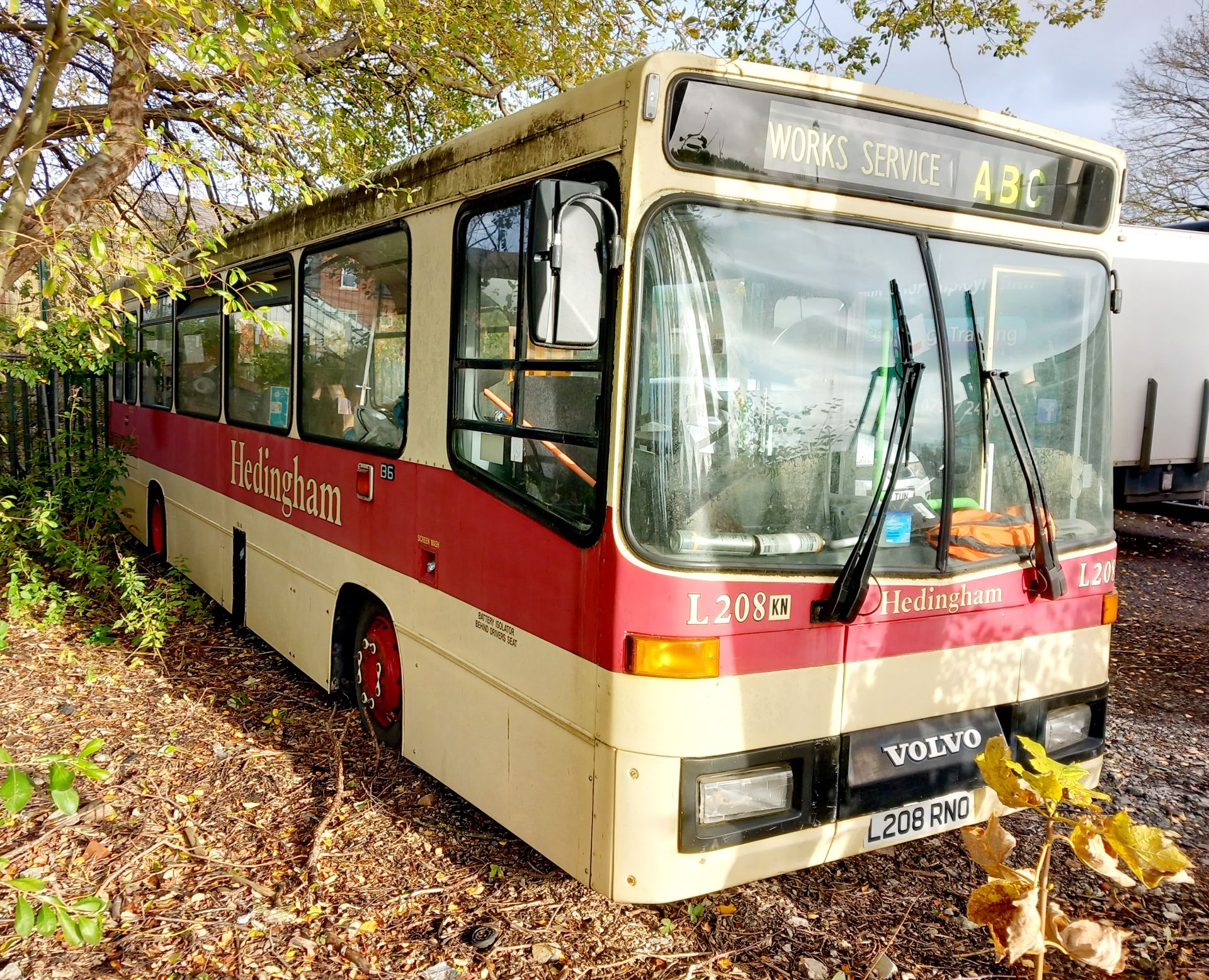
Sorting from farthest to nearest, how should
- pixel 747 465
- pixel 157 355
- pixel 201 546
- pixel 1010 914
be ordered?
pixel 157 355 < pixel 201 546 < pixel 747 465 < pixel 1010 914

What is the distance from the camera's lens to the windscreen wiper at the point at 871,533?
3.20 meters

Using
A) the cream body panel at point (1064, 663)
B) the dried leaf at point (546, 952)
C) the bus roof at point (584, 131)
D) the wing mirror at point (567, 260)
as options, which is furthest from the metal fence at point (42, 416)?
the cream body panel at point (1064, 663)

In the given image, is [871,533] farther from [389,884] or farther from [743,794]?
[389,884]

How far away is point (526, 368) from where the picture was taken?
11.5ft

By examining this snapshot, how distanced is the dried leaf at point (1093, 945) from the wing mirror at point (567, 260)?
85.3 inches

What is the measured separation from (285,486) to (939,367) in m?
4.09

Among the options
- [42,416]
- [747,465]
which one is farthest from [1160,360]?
[42,416]

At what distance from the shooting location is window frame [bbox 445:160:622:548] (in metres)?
3.07

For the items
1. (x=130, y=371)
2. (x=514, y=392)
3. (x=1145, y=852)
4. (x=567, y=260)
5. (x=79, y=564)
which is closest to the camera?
(x=1145, y=852)

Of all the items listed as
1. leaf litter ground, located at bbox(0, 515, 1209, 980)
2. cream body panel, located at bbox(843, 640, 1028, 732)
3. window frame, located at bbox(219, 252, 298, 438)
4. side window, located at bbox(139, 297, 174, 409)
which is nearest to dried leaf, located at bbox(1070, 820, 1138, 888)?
cream body panel, located at bbox(843, 640, 1028, 732)

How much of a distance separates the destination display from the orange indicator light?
152 centimetres

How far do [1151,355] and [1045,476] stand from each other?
1072cm

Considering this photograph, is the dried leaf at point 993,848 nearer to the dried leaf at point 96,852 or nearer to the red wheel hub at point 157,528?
the dried leaf at point 96,852

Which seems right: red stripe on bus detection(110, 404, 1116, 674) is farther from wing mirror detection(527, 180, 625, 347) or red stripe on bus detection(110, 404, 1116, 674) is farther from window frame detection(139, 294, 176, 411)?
window frame detection(139, 294, 176, 411)
